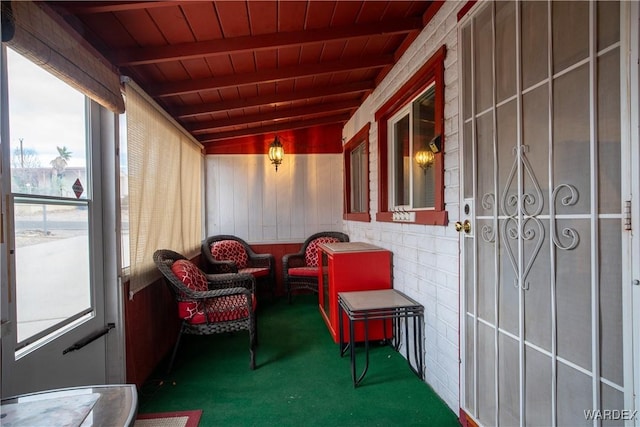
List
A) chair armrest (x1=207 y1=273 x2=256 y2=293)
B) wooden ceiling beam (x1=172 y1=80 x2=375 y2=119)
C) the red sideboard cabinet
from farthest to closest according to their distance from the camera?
1. wooden ceiling beam (x1=172 y1=80 x2=375 y2=119)
2. chair armrest (x1=207 y1=273 x2=256 y2=293)
3. the red sideboard cabinet

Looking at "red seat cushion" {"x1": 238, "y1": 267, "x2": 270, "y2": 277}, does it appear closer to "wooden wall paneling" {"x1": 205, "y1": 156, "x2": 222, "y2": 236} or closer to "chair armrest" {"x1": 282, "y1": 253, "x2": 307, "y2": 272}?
"chair armrest" {"x1": 282, "y1": 253, "x2": 307, "y2": 272}

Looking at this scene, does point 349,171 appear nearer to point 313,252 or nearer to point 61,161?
point 313,252

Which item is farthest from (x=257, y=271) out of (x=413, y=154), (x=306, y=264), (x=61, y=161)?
(x=61, y=161)

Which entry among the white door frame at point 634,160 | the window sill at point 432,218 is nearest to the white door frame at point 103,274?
the window sill at point 432,218

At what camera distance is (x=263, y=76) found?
2.70 meters

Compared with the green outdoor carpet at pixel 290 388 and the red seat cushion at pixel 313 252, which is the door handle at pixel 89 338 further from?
the red seat cushion at pixel 313 252

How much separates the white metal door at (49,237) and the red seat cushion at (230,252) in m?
2.45

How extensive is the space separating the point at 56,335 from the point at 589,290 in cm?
227

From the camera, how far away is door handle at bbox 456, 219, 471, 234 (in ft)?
5.53

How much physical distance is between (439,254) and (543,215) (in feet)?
2.83

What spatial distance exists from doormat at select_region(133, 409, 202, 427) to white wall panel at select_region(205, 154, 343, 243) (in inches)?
115

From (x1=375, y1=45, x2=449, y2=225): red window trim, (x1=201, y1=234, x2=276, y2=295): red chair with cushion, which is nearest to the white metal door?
(x1=375, y1=45, x2=449, y2=225): red window trim

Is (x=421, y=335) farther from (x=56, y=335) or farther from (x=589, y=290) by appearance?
(x=56, y=335)

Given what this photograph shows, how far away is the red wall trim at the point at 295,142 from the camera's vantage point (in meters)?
4.72
